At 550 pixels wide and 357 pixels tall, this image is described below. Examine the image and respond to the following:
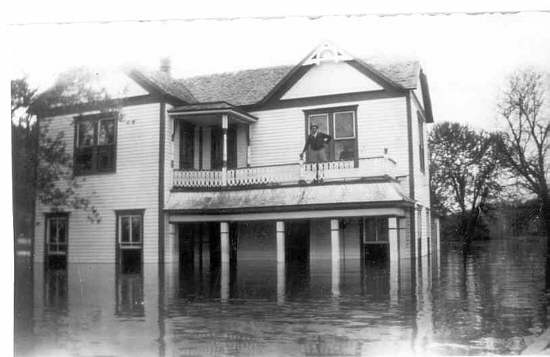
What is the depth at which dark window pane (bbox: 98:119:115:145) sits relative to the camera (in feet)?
26.1

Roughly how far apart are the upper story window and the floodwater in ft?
4.90

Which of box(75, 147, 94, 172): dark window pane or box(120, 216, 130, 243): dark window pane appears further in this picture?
box(120, 216, 130, 243): dark window pane

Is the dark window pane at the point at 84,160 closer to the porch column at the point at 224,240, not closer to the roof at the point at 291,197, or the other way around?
the roof at the point at 291,197

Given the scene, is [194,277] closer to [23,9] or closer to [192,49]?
[192,49]

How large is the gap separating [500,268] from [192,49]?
7991 mm

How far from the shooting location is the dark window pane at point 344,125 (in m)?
9.51

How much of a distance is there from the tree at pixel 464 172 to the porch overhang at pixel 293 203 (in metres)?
0.94

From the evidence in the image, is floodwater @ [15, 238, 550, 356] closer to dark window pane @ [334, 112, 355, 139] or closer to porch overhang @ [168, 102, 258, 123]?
dark window pane @ [334, 112, 355, 139]

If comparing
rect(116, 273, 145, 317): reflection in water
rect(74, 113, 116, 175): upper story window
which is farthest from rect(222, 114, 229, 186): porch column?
rect(116, 273, 145, 317): reflection in water

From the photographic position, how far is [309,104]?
10531mm

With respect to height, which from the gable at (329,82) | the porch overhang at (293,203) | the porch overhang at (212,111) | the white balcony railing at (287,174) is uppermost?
the gable at (329,82)

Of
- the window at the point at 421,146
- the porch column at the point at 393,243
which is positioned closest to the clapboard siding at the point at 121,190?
the porch column at the point at 393,243

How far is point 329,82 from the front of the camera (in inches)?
387

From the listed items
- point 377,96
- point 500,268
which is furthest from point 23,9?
point 500,268
